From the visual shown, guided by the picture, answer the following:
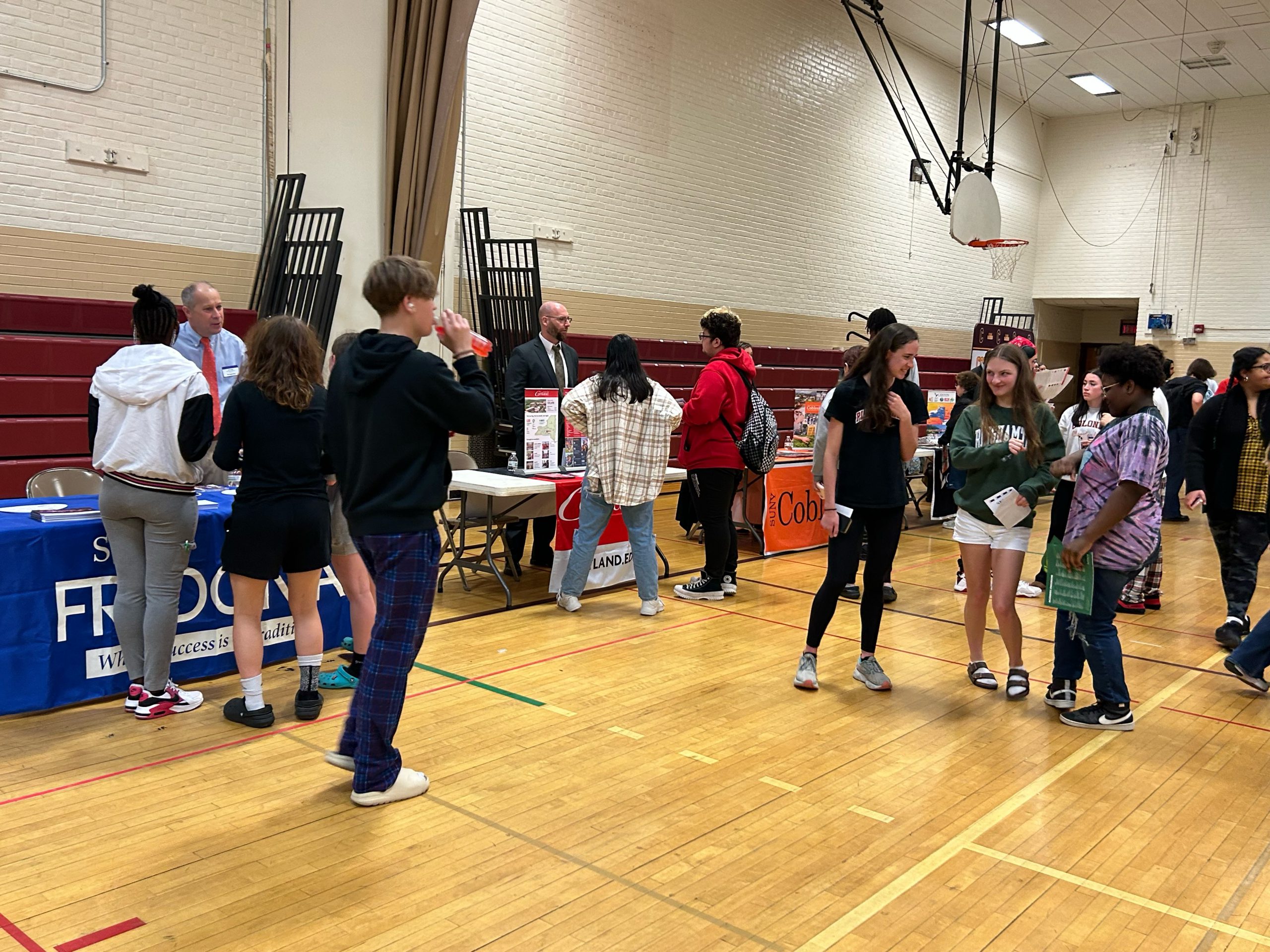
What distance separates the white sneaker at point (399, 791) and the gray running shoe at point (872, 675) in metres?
2.02

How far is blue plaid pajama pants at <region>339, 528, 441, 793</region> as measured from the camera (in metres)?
2.73

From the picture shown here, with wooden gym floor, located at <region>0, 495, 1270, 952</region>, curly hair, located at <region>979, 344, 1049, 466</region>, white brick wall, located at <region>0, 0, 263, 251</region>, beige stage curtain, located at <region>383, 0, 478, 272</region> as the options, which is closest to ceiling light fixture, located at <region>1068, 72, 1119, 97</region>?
beige stage curtain, located at <region>383, 0, 478, 272</region>

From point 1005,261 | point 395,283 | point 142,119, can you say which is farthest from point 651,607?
point 1005,261

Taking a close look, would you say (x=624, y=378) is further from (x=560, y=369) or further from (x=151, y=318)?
(x=151, y=318)

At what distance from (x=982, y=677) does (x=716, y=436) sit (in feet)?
6.59

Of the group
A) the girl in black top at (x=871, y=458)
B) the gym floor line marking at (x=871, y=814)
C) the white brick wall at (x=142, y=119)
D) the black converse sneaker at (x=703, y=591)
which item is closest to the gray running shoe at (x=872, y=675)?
the girl in black top at (x=871, y=458)

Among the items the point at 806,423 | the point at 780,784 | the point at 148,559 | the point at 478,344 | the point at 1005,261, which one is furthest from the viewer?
the point at 1005,261

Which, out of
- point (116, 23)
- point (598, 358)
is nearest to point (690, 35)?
point (598, 358)

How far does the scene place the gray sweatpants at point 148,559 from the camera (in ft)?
11.2

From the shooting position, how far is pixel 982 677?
14.1 feet

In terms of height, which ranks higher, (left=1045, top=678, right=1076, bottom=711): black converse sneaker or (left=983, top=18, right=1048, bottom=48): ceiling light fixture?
(left=983, top=18, right=1048, bottom=48): ceiling light fixture

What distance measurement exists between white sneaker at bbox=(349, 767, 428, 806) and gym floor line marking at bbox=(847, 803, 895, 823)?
1.33 m

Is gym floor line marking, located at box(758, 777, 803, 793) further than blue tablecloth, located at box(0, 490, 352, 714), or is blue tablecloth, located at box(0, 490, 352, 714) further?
blue tablecloth, located at box(0, 490, 352, 714)

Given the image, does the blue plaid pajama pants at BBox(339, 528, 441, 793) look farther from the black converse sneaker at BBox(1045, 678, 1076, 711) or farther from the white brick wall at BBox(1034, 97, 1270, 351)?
the white brick wall at BBox(1034, 97, 1270, 351)
